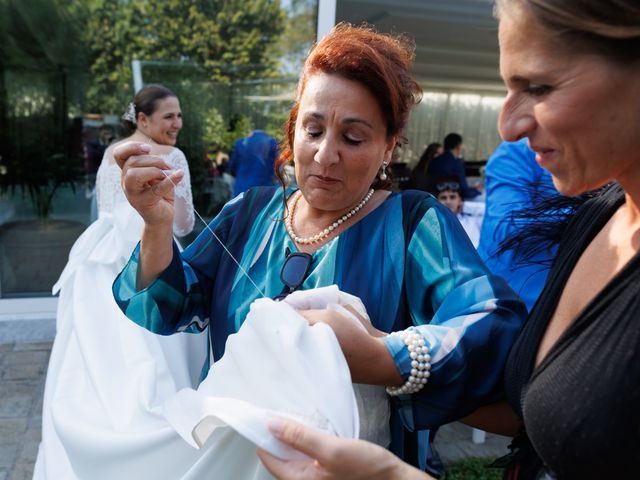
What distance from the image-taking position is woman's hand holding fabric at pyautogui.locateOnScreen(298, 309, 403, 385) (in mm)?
1079

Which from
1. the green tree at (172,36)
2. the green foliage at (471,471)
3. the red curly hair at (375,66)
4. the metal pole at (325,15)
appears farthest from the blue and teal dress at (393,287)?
the green tree at (172,36)

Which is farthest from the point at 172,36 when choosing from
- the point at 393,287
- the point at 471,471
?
the point at 393,287

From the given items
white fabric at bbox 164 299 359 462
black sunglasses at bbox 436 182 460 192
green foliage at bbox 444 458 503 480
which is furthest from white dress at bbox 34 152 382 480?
black sunglasses at bbox 436 182 460 192

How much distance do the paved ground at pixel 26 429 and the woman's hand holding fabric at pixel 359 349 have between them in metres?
2.75

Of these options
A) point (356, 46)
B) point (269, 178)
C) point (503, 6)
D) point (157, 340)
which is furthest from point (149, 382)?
point (269, 178)

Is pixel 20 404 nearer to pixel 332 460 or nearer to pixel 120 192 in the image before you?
pixel 120 192

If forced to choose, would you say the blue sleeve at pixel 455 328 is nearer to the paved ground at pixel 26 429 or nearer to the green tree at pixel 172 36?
the paved ground at pixel 26 429

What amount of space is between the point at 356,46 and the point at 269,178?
479cm

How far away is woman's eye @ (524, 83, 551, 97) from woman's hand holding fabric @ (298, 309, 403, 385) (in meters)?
0.51

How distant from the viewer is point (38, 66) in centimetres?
622

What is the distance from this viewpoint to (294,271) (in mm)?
1420

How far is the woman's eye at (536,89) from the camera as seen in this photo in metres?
0.90

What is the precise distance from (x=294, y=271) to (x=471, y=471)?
2.58m

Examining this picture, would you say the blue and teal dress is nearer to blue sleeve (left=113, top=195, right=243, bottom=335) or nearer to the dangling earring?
blue sleeve (left=113, top=195, right=243, bottom=335)
